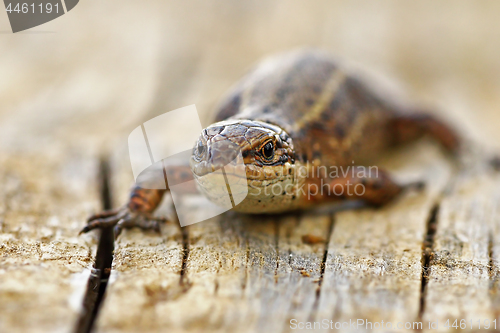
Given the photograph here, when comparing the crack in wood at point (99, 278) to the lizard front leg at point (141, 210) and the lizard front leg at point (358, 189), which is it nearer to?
the lizard front leg at point (141, 210)

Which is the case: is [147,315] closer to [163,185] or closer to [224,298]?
[224,298]

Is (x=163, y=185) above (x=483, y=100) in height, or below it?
below

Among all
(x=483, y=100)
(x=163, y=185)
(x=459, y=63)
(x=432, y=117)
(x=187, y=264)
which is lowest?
(x=187, y=264)

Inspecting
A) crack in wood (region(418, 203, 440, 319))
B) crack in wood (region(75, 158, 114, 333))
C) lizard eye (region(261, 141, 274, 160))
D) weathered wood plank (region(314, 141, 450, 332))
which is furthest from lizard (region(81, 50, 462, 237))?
crack in wood (region(418, 203, 440, 319))

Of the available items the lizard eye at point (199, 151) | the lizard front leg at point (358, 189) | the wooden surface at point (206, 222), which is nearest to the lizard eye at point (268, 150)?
the lizard eye at point (199, 151)

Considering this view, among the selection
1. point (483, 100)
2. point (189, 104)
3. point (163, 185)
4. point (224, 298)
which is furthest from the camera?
point (483, 100)

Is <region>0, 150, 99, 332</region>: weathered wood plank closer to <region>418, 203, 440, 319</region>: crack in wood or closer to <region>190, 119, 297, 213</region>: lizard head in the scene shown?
<region>190, 119, 297, 213</region>: lizard head

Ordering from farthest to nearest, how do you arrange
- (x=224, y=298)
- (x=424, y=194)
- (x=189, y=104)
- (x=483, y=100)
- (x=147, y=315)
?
(x=483, y=100), (x=189, y=104), (x=424, y=194), (x=224, y=298), (x=147, y=315)

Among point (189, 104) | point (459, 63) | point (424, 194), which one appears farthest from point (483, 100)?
point (189, 104)
